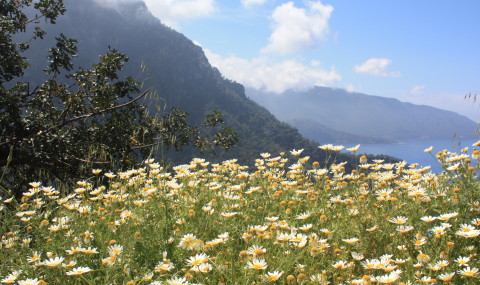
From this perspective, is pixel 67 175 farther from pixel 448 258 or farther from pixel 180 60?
pixel 180 60

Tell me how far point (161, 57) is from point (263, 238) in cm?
12976

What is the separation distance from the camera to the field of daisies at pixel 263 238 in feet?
6.53

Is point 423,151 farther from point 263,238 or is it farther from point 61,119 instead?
point 61,119

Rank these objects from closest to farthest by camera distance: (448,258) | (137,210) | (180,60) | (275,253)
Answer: (448,258) → (275,253) → (137,210) → (180,60)

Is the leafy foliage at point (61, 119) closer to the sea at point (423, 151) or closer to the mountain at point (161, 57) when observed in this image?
the sea at point (423, 151)

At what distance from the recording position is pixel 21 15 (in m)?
6.84

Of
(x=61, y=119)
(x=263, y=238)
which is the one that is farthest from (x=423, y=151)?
(x=61, y=119)

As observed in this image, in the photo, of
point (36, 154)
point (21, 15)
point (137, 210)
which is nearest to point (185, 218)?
point (137, 210)

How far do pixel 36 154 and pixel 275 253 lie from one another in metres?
3.74

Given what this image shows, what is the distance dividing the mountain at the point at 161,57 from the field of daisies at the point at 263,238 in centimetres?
8015

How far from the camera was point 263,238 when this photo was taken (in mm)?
2369

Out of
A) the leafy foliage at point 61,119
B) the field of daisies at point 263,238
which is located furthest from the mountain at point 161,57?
the field of daisies at point 263,238

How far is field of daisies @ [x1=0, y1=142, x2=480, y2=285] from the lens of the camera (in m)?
1.99

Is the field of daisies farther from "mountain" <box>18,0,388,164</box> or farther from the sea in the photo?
"mountain" <box>18,0,388,164</box>
